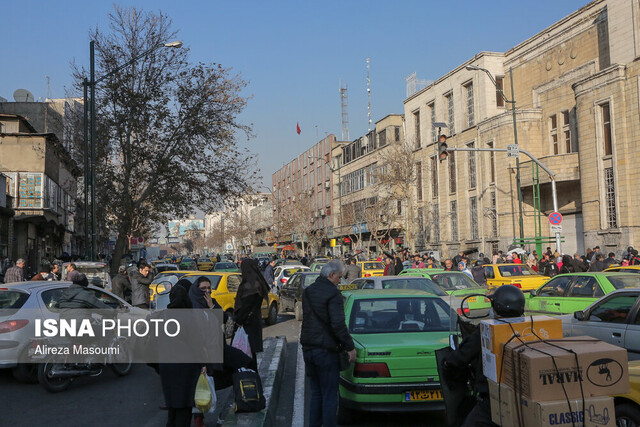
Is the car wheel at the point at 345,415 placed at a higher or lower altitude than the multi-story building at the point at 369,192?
lower

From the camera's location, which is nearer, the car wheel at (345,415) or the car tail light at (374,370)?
the car tail light at (374,370)

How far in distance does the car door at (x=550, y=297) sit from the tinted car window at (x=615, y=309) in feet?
10.6

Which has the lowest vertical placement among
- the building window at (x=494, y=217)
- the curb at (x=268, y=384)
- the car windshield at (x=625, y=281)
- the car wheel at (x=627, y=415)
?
the curb at (x=268, y=384)

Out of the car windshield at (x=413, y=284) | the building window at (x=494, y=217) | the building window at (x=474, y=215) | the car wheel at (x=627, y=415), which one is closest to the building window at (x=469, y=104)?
the building window at (x=474, y=215)

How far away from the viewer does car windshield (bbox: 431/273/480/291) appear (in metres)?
15.7

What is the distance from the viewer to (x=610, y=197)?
31016 millimetres

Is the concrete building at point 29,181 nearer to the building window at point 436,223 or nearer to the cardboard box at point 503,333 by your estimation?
the building window at point 436,223

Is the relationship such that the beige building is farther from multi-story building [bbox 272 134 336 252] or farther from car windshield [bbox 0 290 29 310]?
car windshield [bbox 0 290 29 310]

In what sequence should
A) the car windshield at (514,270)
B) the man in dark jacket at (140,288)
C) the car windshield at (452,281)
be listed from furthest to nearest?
the car windshield at (514,270) < the car windshield at (452,281) < the man in dark jacket at (140,288)

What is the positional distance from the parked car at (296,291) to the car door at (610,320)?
34.1 feet

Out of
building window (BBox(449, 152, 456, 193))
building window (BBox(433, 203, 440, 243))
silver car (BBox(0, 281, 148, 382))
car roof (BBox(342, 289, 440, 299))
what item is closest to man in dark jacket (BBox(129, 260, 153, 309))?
silver car (BBox(0, 281, 148, 382))

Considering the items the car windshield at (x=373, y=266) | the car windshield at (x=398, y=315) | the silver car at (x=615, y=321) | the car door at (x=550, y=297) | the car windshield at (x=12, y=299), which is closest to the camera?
the car windshield at (x=398, y=315)

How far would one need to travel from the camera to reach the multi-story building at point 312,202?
72.6 m

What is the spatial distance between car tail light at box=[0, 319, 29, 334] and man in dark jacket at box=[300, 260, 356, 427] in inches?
204
